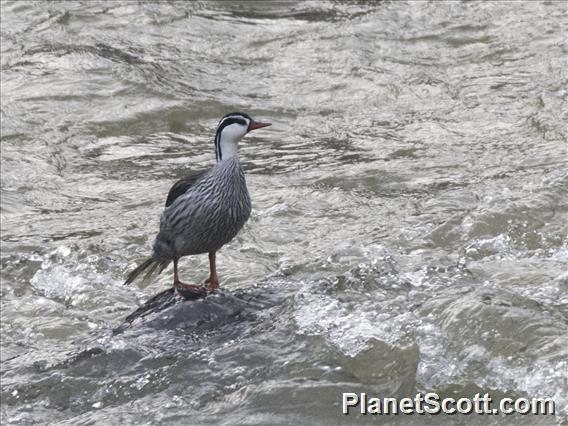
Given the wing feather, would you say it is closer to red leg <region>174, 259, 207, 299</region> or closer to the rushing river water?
red leg <region>174, 259, 207, 299</region>

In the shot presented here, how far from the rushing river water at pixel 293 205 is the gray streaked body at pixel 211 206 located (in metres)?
0.41

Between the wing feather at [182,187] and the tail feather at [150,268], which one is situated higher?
the wing feather at [182,187]

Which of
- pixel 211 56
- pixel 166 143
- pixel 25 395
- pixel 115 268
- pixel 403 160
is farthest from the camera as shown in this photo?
pixel 211 56

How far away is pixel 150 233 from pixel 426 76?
465 centimetres

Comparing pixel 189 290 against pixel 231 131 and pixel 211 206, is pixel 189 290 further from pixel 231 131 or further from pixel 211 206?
pixel 231 131

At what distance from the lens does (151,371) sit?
7.55 metres

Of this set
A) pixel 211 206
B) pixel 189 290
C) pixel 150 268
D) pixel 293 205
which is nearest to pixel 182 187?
pixel 211 206

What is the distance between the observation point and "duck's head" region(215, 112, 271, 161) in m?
8.22

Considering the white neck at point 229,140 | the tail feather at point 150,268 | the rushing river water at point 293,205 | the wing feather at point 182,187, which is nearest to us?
the rushing river water at point 293,205

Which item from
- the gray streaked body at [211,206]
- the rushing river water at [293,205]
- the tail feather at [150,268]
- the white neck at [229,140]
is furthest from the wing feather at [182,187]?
the rushing river water at [293,205]

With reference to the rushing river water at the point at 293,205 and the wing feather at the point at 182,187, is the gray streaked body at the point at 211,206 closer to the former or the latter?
the wing feather at the point at 182,187

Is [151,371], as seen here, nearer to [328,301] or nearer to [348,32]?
[328,301]

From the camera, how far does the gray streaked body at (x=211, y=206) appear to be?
8133 mm

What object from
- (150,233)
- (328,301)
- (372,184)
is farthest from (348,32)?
(328,301)
